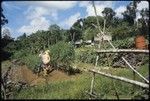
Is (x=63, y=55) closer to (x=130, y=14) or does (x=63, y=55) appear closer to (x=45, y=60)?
(x=45, y=60)

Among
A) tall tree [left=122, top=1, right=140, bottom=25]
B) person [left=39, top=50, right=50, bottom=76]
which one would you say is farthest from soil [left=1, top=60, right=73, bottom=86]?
tall tree [left=122, top=1, right=140, bottom=25]

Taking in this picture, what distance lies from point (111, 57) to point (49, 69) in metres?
5.78

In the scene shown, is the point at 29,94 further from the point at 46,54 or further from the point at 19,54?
the point at 19,54

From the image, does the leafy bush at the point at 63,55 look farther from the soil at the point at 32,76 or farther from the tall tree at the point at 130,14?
the tall tree at the point at 130,14

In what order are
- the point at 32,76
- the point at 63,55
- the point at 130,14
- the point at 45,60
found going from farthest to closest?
the point at 130,14 < the point at 63,55 < the point at 32,76 < the point at 45,60

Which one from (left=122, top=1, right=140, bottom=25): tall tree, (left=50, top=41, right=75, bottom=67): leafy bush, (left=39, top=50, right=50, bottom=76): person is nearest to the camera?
(left=39, top=50, right=50, bottom=76): person

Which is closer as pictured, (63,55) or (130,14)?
(63,55)

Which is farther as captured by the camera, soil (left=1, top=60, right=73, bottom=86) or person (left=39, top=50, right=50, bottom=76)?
person (left=39, top=50, right=50, bottom=76)

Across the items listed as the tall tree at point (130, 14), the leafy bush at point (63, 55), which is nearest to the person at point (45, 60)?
the leafy bush at point (63, 55)

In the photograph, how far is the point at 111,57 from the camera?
24438mm

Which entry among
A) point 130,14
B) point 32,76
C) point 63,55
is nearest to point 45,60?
point 32,76

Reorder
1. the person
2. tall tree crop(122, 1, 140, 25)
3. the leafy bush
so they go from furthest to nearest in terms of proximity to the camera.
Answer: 1. tall tree crop(122, 1, 140, 25)
2. the leafy bush
3. the person

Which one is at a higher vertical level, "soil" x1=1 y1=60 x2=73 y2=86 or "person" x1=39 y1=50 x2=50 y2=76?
"person" x1=39 y1=50 x2=50 y2=76

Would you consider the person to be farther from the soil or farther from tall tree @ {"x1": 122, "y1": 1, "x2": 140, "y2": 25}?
tall tree @ {"x1": 122, "y1": 1, "x2": 140, "y2": 25}
